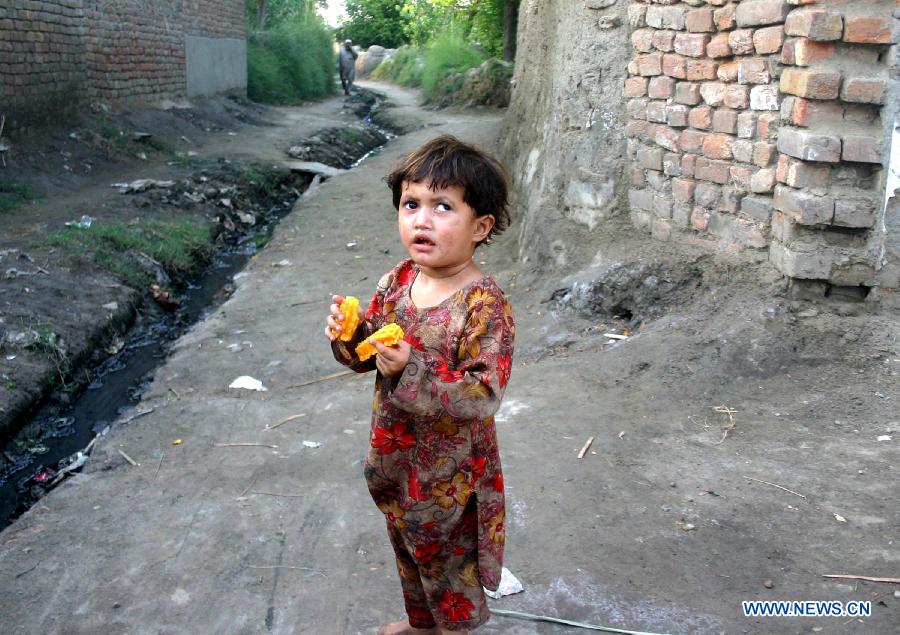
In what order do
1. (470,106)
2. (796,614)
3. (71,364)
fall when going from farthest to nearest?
(470,106) → (71,364) → (796,614)

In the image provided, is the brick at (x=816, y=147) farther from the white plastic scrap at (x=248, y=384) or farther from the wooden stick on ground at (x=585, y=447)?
the white plastic scrap at (x=248, y=384)

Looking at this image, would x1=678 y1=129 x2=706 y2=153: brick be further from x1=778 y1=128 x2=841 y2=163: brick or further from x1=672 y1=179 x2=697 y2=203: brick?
x1=778 y1=128 x2=841 y2=163: brick

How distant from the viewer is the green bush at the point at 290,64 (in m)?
19.6

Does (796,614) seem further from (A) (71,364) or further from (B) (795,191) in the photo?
(A) (71,364)

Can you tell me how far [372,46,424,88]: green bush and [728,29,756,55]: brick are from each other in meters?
23.0

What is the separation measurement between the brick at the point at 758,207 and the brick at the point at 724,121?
355mm

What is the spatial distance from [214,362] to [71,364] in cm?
94

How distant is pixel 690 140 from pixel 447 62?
17894 mm

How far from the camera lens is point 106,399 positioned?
17.5 ft

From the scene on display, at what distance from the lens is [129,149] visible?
1062 centimetres

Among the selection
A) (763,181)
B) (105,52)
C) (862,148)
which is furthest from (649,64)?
(105,52)

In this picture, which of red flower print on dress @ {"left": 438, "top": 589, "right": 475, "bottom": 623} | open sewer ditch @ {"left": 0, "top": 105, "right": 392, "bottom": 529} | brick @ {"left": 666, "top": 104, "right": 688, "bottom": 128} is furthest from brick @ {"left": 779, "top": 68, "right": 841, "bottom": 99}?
open sewer ditch @ {"left": 0, "top": 105, "right": 392, "bottom": 529}

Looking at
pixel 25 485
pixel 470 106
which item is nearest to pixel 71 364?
pixel 25 485

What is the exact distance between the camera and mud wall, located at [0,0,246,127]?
9.20m
